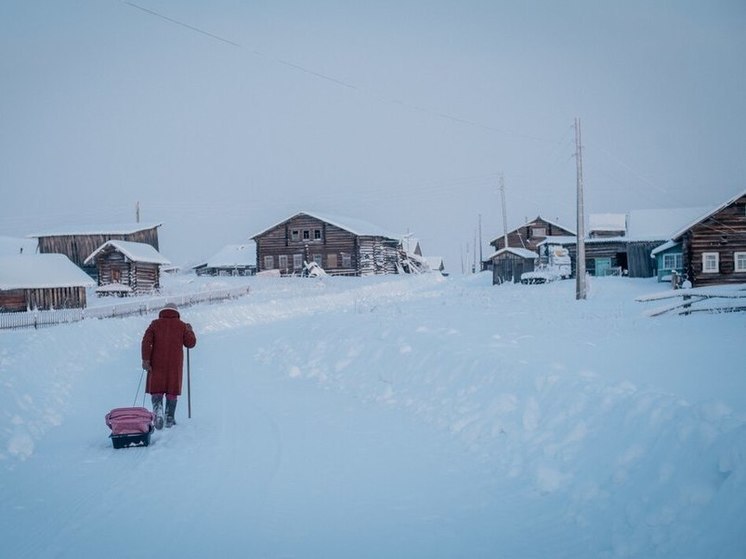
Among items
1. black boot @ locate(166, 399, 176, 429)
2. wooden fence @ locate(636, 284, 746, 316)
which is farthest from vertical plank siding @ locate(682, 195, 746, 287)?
black boot @ locate(166, 399, 176, 429)

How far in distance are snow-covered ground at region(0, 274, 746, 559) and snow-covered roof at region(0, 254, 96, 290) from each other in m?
24.2

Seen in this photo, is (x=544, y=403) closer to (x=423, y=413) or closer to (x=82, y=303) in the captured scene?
(x=423, y=413)

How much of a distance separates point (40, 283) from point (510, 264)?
35905 millimetres

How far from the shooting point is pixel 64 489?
5859mm

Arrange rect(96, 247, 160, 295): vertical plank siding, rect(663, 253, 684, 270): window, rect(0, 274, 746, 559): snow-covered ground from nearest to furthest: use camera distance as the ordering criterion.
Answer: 1. rect(0, 274, 746, 559): snow-covered ground
2. rect(663, 253, 684, 270): window
3. rect(96, 247, 160, 295): vertical plank siding

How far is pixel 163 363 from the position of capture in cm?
822

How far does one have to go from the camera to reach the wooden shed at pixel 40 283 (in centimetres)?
3278

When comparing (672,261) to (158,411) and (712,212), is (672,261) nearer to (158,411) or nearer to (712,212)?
(712,212)

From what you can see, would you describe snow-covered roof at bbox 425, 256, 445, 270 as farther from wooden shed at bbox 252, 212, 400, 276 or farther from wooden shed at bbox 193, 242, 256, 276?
wooden shed at bbox 252, 212, 400, 276

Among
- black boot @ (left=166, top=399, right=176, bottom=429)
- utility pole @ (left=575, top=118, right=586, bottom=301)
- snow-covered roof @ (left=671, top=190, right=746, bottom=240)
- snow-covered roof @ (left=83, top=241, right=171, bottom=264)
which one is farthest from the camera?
snow-covered roof @ (left=83, top=241, right=171, bottom=264)

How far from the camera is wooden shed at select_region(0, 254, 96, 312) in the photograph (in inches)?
1291

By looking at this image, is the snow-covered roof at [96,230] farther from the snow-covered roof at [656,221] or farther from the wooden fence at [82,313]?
the snow-covered roof at [656,221]

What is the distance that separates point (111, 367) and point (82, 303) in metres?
24.1

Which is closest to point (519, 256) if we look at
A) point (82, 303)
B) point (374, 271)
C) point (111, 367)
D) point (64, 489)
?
point (374, 271)
